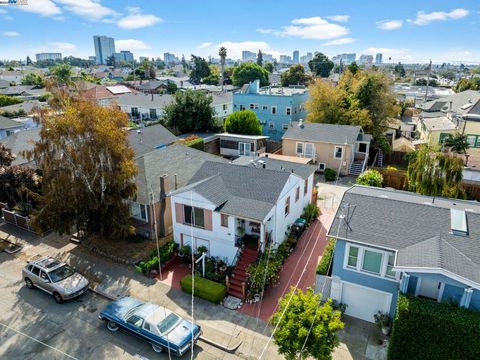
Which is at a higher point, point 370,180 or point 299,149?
point 299,149

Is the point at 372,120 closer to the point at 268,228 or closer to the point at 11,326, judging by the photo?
the point at 268,228

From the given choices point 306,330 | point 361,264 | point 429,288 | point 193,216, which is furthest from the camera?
point 193,216

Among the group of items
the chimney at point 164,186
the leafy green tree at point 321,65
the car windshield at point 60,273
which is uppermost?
the leafy green tree at point 321,65

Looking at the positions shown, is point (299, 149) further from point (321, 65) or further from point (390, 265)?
point (321, 65)

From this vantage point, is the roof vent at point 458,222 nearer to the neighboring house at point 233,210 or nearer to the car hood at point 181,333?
the neighboring house at point 233,210

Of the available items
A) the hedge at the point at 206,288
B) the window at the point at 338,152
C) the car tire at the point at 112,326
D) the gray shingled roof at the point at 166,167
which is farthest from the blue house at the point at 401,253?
the window at the point at 338,152

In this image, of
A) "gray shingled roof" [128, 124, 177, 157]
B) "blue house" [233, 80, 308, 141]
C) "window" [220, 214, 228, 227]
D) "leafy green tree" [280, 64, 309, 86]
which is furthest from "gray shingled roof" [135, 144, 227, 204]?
"leafy green tree" [280, 64, 309, 86]

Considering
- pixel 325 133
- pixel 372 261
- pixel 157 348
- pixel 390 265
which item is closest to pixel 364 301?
pixel 372 261
